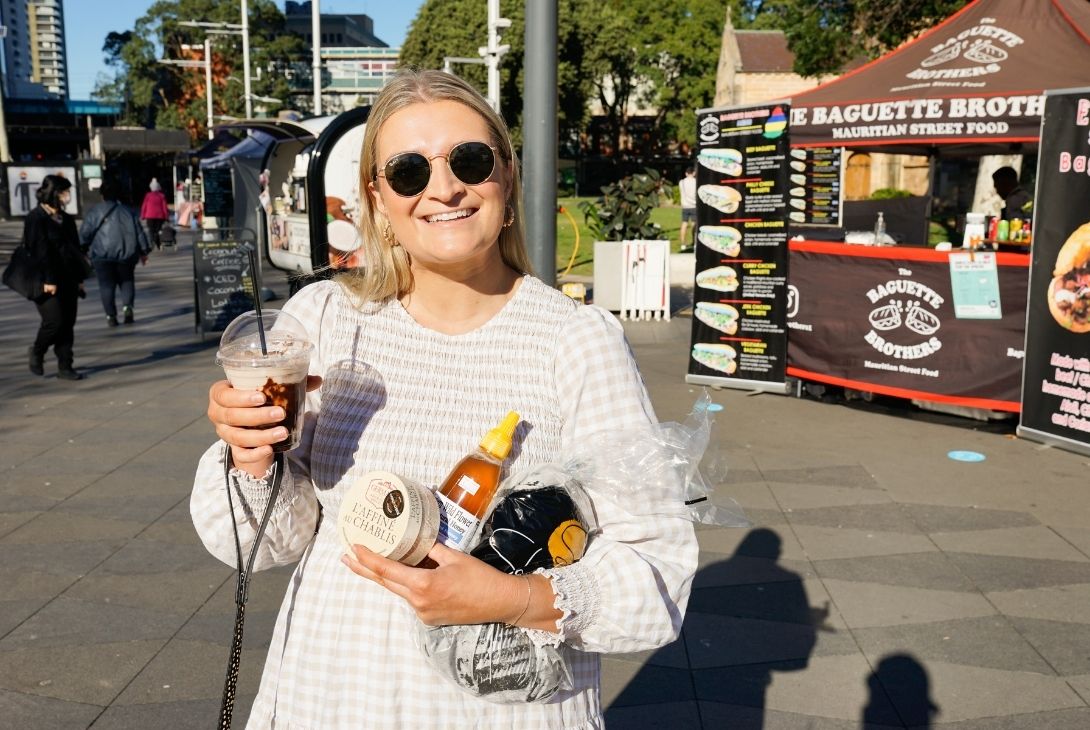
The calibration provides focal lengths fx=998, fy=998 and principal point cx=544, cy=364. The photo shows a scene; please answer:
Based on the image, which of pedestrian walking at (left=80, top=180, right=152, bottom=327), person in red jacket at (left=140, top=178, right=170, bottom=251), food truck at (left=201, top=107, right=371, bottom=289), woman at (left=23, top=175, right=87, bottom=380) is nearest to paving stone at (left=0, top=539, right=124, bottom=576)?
food truck at (left=201, top=107, right=371, bottom=289)

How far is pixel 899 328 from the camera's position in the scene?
26.9 feet

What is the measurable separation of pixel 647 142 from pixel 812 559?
64707 mm

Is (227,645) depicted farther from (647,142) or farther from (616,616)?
(647,142)

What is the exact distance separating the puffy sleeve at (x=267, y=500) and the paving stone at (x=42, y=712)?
7.42ft

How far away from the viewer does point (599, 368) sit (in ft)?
5.75

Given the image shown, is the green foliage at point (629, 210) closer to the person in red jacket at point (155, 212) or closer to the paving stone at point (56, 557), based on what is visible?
the paving stone at point (56, 557)

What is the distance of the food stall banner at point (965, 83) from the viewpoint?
7871mm

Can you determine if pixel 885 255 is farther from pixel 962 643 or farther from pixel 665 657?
pixel 665 657

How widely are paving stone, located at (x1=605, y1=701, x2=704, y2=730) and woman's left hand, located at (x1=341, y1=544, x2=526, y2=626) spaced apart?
235cm

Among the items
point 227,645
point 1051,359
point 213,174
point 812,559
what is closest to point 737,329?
point 1051,359

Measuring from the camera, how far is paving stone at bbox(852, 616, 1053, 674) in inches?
159

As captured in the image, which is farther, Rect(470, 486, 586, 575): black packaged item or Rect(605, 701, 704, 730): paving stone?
Rect(605, 701, 704, 730): paving stone

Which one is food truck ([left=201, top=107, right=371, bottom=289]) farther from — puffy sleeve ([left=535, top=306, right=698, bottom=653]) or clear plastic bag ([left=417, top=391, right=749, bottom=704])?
clear plastic bag ([left=417, top=391, right=749, bottom=704])

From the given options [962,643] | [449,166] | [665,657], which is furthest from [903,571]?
[449,166]
